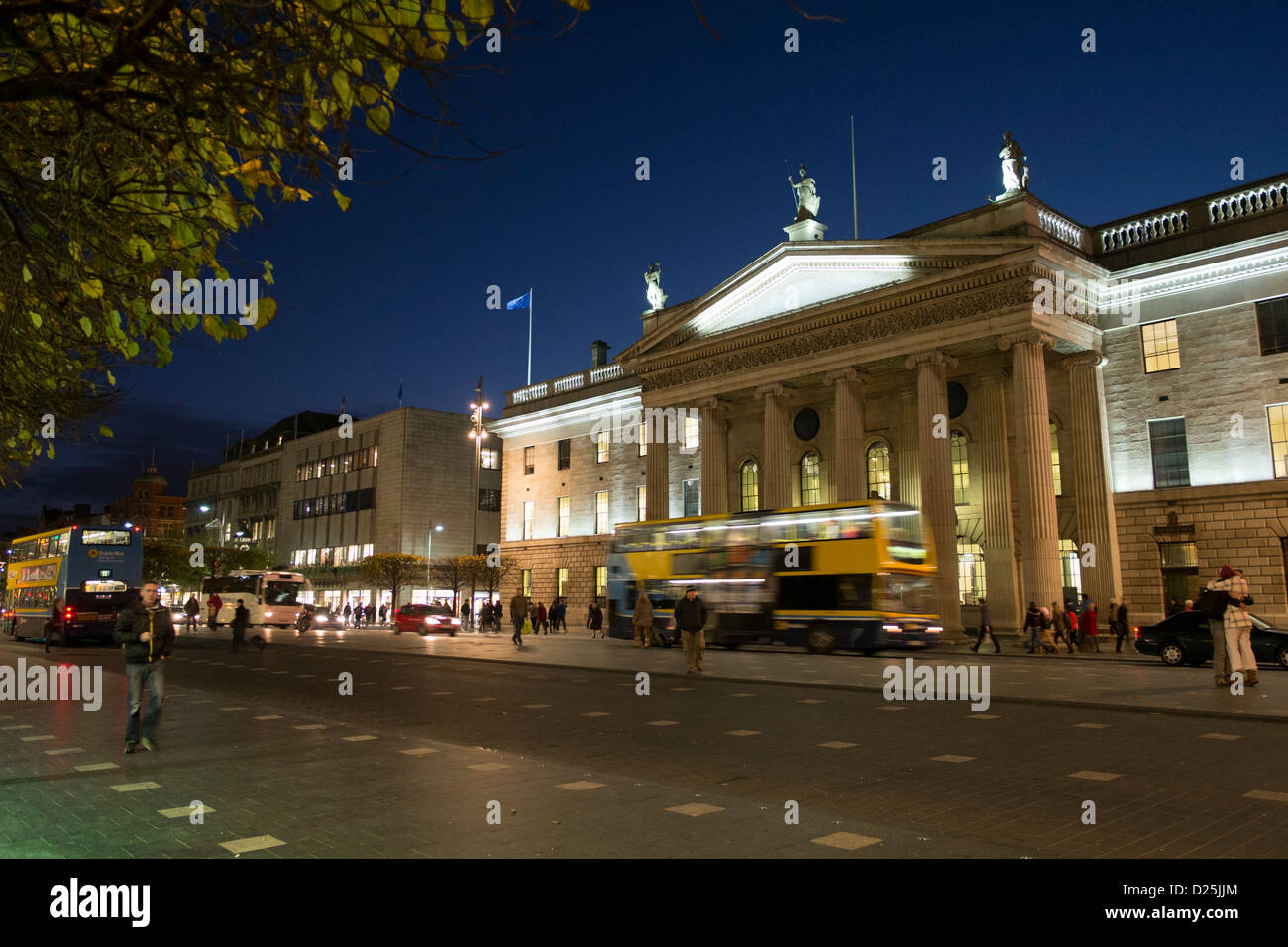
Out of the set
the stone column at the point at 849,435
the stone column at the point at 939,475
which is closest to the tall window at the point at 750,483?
the stone column at the point at 849,435

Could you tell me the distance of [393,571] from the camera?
62.2m

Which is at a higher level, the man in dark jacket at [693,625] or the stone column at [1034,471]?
the stone column at [1034,471]

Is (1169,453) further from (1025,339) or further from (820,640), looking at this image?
(820,640)

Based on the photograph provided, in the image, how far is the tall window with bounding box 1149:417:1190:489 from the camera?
31094 mm

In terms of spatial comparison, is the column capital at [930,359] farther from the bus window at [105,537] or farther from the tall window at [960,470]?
the bus window at [105,537]

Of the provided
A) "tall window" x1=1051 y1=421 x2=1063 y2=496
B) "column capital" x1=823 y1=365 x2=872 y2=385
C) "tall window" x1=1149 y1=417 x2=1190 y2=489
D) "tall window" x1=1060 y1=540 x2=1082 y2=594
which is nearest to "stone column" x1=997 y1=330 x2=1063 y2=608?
"tall window" x1=1060 y1=540 x2=1082 y2=594

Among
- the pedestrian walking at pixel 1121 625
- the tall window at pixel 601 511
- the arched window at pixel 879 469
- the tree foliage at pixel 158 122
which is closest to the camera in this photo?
the tree foliage at pixel 158 122

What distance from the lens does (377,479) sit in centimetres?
7444

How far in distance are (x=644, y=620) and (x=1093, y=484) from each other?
56.2ft

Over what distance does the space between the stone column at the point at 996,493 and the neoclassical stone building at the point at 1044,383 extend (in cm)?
8

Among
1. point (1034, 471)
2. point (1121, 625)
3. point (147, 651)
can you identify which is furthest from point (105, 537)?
point (1121, 625)

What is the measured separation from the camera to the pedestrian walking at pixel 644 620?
29.8 m
